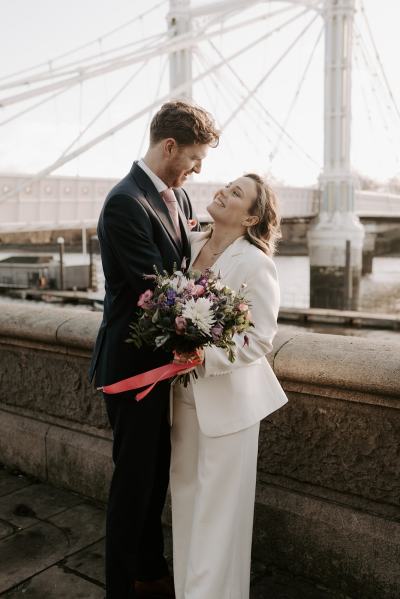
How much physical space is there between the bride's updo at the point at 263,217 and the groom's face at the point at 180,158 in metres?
0.14

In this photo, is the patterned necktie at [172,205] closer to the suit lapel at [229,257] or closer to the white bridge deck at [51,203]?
the suit lapel at [229,257]

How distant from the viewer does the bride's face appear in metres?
1.92

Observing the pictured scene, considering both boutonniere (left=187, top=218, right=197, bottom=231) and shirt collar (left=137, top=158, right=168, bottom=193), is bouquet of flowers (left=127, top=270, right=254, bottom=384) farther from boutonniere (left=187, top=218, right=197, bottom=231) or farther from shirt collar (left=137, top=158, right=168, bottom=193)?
boutonniere (left=187, top=218, right=197, bottom=231)

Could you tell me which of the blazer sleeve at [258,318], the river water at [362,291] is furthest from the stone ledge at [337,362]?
the river water at [362,291]

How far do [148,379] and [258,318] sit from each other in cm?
32

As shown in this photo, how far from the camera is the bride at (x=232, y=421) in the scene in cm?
181

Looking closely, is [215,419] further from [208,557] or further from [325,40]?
[325,40]

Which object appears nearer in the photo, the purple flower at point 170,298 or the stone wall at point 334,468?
the purple flower at point 170,298

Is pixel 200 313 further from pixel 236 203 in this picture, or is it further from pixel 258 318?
pixel 236 203

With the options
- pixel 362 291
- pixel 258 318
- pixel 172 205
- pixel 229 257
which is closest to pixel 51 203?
pixel 362 291

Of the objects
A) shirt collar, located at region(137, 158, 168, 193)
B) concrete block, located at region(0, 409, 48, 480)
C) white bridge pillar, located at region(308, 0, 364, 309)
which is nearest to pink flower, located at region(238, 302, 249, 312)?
shirt collar, located at region(137, 158, 168, 193)

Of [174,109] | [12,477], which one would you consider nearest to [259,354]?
[174,109]

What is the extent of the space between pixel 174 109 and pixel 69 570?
4.60 feet

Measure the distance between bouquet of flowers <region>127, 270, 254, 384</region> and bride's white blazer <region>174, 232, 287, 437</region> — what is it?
0.12 metres
